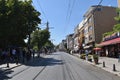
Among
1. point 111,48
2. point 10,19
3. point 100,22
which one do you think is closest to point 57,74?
point 10,19

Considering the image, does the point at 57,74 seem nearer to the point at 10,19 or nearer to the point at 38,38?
the point at 10,19

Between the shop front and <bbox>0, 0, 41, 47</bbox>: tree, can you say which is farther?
the shop front

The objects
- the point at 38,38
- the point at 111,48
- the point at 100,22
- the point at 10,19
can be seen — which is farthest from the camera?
the point at 38,38

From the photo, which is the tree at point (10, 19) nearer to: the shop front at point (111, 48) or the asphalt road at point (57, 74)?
the asphalt road at point (57, 74)

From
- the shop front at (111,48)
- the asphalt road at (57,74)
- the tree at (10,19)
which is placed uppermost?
the tree at (10,19)

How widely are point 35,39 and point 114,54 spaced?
46.8 meters

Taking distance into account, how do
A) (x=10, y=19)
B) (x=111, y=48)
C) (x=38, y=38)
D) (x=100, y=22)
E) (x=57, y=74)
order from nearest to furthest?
(x=57, y=74), (x=10, y=19), (x=111, y=48), (x=100, y=22), (x=38, y=38)

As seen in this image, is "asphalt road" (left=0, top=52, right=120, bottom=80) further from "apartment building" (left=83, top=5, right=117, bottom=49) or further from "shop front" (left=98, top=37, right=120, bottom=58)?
"apartment building" (left=83, top=5, right=117, bottom=49)

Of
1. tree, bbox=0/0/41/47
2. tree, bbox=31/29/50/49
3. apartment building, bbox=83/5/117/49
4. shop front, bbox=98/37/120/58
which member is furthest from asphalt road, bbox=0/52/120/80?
tree, bbox=31/29/50/49

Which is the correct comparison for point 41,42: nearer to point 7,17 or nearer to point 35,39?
point 35,39

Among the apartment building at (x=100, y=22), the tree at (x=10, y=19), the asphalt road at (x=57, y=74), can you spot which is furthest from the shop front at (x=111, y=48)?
the asphalt road at (x=57, y=74)

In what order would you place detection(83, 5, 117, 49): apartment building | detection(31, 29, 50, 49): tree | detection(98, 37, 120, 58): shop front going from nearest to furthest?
detection(98, 37, 120, 58): shop front < detection(83, 5, 117, 49): apartment building < detection(31, 29, 50, 49): tree

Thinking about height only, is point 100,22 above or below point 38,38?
above

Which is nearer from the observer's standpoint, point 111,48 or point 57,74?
point 57,74
